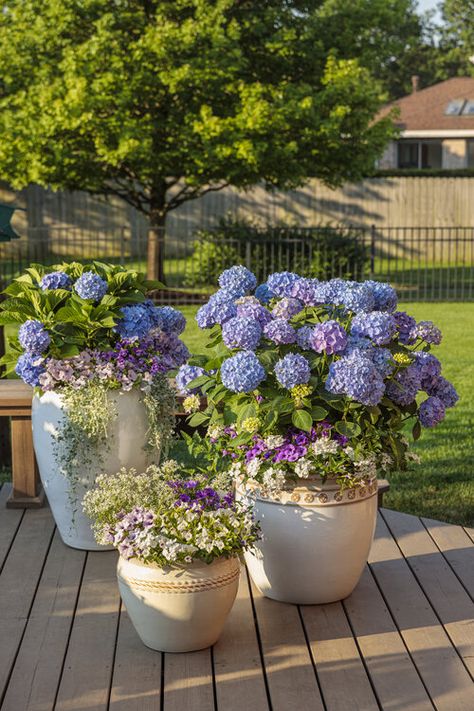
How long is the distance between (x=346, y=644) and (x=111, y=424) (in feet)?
4.99

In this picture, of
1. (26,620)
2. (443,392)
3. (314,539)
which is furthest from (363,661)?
(26,620)

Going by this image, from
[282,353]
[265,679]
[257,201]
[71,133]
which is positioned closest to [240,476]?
[282,353]

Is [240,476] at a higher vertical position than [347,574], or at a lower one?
higher

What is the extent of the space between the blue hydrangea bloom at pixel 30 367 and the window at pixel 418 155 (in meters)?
29.7

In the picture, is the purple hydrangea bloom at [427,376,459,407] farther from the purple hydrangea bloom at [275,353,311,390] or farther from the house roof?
the house roof

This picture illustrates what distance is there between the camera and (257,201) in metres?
23.9

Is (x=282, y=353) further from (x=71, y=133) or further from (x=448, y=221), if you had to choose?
(x=448, y=221)

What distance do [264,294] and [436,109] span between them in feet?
99.7

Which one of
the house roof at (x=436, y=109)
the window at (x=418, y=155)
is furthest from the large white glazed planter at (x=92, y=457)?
the window at (x=418, y=155)

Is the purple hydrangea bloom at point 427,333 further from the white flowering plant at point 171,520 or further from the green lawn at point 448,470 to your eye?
the white flowering plant at point 171,520

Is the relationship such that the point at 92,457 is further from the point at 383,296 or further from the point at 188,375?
the point at 383,296

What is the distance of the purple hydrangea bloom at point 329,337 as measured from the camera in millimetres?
3752

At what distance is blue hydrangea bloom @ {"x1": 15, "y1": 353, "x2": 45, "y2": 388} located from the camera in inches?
179

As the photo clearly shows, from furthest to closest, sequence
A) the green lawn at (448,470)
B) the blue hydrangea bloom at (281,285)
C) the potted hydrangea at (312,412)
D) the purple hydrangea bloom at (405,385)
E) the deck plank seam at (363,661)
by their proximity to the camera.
A: the green lawn at (448,470)
the blue hydrangea bloom at (281,285)
the purple hydrangea bloom at (405,385)
the potted hydrangea at (312,412)
the deck plank seam at (363,661)
